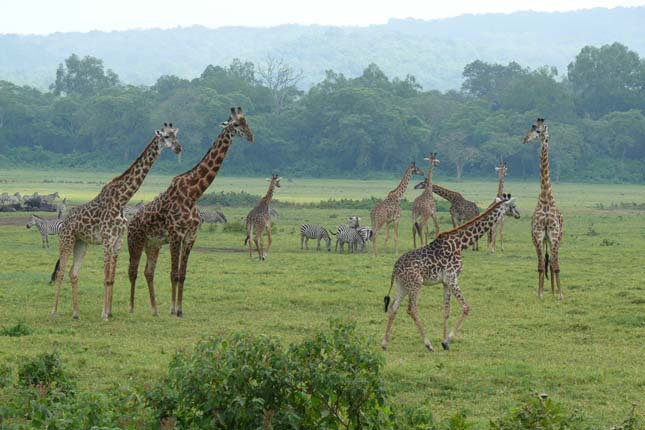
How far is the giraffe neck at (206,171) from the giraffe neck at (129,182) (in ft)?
1.79

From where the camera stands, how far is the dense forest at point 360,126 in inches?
2955

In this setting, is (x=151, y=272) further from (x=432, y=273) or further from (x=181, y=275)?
(x=432, y=273)

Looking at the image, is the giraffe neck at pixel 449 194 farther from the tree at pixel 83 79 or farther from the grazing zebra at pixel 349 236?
the tree at pixel 83 79

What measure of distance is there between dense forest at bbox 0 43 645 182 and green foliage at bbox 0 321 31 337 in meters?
62.0

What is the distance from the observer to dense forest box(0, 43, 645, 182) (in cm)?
7506

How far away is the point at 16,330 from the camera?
12.3 m

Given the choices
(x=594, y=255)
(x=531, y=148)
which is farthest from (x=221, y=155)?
(x=531, y=148)

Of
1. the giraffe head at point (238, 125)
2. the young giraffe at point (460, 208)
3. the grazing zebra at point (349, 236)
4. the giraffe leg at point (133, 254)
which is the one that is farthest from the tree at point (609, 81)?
the giraffe leg at point (133, 254)

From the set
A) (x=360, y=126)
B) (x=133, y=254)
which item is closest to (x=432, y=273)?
(x=133, y=254)

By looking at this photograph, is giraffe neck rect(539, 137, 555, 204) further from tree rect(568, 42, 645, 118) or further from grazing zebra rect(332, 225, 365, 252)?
tree rect(568, 42, 645, 118)

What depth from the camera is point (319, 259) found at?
71.8 feet

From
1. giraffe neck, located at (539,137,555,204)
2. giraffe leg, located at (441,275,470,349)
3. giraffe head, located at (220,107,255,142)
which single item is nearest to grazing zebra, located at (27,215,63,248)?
giraffe head, located at (220,107,255,142)

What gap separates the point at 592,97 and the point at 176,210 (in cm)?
8188

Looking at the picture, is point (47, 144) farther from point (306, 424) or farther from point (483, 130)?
point (306, 424)
